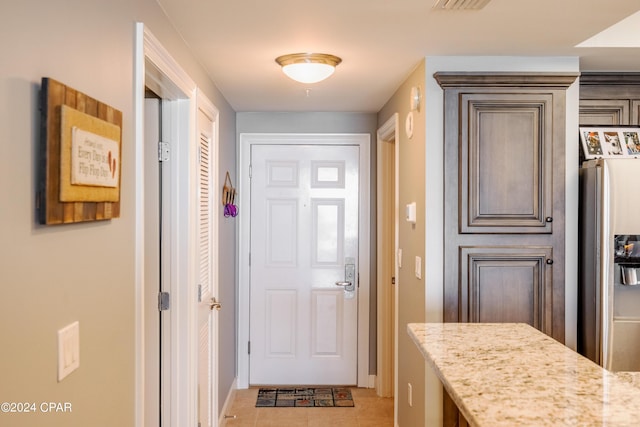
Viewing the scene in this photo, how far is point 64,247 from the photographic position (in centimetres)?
126

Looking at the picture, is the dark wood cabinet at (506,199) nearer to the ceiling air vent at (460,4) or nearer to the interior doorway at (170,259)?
the ceiling air vent at (460,4)

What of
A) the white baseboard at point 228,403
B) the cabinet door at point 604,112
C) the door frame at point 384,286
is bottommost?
the white baseboard at point 228,403

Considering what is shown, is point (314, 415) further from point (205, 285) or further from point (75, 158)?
point (75, 158)

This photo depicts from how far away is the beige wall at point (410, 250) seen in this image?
292 centimetres

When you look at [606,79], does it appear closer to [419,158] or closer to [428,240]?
[419,158]

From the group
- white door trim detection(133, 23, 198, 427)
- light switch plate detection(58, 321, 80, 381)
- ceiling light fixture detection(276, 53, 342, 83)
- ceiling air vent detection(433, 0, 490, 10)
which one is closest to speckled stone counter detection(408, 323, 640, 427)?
light switch plate detection(58, 321, 80, 381)

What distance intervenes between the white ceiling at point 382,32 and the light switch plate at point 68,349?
51.1 inches

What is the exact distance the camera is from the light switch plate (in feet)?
4.07

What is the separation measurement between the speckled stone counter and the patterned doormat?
2623 millimetres

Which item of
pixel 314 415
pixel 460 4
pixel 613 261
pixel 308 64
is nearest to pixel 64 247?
pixel 460 4

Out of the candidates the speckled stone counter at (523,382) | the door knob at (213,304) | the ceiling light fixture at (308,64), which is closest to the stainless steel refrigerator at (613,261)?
the speckled stone counter at (523,382)

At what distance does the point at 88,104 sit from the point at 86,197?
22 centimetres

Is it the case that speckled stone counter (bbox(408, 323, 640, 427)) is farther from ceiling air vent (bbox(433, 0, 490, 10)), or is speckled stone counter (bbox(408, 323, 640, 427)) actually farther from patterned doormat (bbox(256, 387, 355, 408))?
patterned doormat (bbox(256, 387, 355, 408))

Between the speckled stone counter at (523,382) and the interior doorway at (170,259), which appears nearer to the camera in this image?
the speckled stone counter at (523,382)
